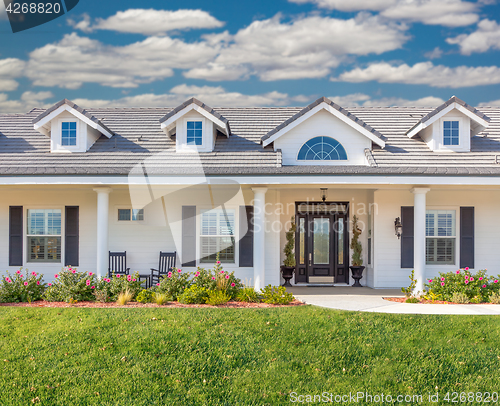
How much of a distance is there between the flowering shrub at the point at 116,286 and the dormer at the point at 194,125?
3.92 m

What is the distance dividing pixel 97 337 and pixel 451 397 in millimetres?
4777

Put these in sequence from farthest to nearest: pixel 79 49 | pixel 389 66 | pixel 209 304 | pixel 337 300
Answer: pixel 389 66, pixel 79 49, pixel 337 300, pixel 209 304

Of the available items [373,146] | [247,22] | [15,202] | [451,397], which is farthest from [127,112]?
[451,397]

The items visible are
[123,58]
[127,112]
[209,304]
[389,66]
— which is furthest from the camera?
[389,66]

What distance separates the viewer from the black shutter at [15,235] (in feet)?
33.8

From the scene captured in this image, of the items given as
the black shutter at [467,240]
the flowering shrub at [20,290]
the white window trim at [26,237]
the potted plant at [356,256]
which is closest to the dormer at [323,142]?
the potted plant at [356,256]

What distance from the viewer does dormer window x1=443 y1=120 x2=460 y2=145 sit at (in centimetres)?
1078

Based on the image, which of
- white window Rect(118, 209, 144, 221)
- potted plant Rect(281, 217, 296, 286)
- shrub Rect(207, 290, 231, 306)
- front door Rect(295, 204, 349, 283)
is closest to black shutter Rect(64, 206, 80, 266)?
white window Rect(118, 209, 144, 221)

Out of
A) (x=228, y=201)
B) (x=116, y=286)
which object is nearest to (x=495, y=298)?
(x=228, y=201)

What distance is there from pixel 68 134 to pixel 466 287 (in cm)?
1043

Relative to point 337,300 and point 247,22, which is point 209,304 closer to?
point 337,300

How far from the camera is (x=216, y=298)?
7.69 meters

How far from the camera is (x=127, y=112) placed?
13062 millimetres

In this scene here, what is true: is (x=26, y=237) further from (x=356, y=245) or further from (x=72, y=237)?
(x=356, y=245)
